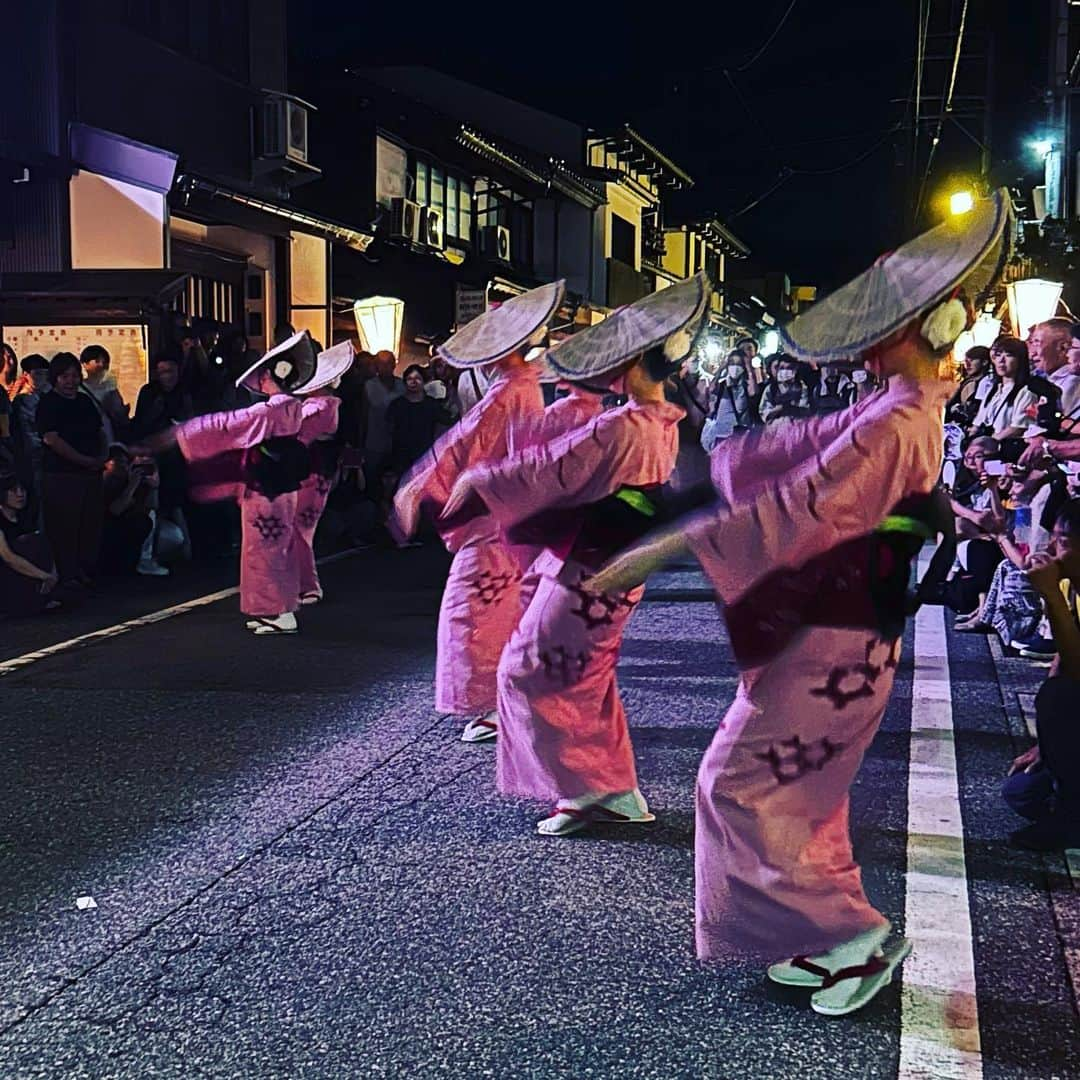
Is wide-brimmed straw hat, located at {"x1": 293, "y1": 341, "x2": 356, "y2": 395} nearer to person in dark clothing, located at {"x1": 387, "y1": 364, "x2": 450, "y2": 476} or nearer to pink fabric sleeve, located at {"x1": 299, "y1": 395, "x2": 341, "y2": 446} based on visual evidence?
pink fabric sleeve, located at {"x1": 299, "y1": 395, "x2": 341, "y2": 446}

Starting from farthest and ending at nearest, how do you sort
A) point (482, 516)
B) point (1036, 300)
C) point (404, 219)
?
point (404, 219) → point (1036, 300) → point (482, 516)

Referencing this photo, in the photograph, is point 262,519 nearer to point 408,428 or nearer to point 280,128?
point 408,428

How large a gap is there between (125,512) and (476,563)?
5688mm

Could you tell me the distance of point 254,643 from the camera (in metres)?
8.09

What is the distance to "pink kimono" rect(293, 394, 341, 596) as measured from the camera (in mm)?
8305

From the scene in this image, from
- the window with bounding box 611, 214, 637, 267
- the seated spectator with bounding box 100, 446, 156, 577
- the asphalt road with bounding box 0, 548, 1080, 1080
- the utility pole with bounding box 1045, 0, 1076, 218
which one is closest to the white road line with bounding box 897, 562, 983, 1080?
the asphalt road with bounding box 0, 548, 1080, 1080

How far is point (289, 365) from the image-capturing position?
8086 mm

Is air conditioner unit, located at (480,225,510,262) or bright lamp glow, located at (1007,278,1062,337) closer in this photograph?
bright lamp glow, located at (1007,278,1062,337)

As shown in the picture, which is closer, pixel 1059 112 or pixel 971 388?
pixel 971 388

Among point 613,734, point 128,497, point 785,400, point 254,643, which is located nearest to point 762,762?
point 613,734

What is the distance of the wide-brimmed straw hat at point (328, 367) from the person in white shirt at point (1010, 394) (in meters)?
4.06

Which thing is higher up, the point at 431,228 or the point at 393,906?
the point at 431,228

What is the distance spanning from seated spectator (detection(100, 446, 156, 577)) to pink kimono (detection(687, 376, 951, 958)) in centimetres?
804

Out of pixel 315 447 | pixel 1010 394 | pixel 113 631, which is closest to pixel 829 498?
pixel 1010 394
